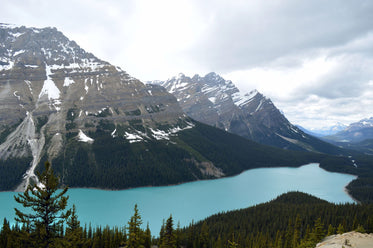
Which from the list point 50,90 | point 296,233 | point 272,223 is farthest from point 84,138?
point 296,233

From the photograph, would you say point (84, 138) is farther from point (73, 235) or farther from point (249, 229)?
point (73, 235)

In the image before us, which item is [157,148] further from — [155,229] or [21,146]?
[155,229]

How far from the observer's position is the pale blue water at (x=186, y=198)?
85.4m

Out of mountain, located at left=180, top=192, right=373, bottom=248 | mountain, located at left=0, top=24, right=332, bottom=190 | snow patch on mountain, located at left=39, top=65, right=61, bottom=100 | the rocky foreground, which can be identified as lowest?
mountain, located at left=180, top=192, right=373, bottom=248

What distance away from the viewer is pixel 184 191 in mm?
124062

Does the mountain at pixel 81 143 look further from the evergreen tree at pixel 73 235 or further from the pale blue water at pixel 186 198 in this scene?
the evergreen tree at pixel 73 235

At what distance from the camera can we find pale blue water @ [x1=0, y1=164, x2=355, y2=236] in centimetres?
8544

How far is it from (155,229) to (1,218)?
46.8 metres

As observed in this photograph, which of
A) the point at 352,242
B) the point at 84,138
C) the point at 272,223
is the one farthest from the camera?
the point at 84,138

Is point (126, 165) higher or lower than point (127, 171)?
higher

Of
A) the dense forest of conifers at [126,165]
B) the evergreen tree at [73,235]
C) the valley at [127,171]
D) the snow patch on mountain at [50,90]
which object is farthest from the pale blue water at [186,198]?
the snow patch on mountain at [50,90]

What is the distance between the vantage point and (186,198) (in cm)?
10988

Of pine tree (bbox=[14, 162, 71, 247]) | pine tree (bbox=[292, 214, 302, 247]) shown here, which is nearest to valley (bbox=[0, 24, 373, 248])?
pine tree (bbox=[292, 214, 302, 247])

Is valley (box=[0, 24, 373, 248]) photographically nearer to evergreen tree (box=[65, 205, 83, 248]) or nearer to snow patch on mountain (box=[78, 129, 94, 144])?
snow patch on mountain (box=[78, 129, 94, 144])
